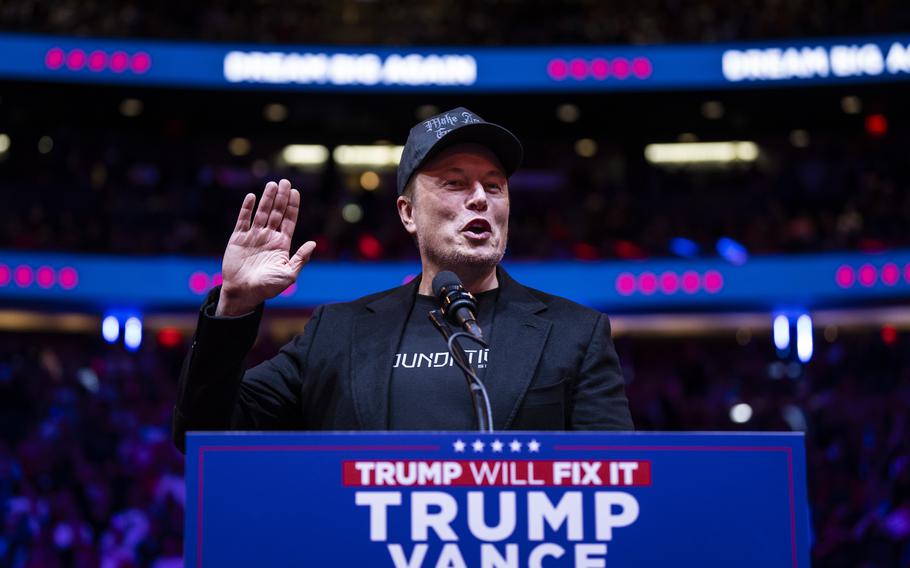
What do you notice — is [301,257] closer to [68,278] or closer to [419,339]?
[419,339]

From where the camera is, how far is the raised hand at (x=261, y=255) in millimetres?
2020

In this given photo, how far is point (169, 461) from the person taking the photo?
924 cm

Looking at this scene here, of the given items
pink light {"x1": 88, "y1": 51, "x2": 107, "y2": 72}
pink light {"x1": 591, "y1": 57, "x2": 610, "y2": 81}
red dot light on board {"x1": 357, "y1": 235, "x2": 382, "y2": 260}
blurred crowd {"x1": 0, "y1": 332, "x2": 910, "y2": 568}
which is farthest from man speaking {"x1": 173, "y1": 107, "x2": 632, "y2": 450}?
pink light {"x1": 88, "y1": 51, "x2": 107, "y2": 72}

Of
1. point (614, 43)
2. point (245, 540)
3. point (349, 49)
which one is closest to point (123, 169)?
point (349, 49)

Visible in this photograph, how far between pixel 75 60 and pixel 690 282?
8.71m

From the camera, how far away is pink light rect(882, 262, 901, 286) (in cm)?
Result: 1366

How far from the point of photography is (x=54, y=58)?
14383 millimetres

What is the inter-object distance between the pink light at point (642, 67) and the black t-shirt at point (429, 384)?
43.8 ft

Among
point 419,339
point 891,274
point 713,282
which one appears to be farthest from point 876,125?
point 419,339

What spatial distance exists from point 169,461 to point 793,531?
835 centimetres

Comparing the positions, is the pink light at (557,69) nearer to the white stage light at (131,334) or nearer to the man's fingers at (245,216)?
the white stage light at (131,334)

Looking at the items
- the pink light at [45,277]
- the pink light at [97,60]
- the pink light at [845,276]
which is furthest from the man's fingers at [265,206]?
the pink light at [97,60]

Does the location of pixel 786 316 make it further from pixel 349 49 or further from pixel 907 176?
pixel 349 49

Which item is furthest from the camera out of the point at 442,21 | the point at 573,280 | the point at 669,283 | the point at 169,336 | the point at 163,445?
the point at 169,336
